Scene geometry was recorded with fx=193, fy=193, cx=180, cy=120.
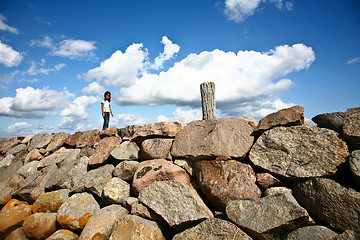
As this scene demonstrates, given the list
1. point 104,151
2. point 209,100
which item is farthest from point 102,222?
point 209,100

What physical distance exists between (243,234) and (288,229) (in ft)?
2.17

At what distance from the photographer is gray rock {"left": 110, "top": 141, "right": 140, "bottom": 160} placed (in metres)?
5.21

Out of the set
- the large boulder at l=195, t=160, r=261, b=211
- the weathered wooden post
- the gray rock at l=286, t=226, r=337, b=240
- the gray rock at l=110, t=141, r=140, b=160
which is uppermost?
the weathered wooden post

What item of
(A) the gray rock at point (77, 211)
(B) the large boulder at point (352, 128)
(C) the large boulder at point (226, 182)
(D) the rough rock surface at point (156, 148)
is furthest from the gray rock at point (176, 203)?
(B) the large boulder at point (352, 128)

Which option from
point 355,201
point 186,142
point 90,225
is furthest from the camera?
point 186,142

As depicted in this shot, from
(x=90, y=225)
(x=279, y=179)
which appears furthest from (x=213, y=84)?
(x=90, y=225)

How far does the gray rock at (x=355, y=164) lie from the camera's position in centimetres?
276

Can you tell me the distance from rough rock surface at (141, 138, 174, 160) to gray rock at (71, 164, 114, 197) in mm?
1086

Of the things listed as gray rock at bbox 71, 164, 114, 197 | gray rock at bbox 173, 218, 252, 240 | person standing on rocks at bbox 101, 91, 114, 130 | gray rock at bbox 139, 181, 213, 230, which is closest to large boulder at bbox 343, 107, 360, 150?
gray rock at bbox 173, 218, 252, 240

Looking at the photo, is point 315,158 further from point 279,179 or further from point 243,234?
point 243,234

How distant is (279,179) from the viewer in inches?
137

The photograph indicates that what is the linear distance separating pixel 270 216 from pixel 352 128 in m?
1.95

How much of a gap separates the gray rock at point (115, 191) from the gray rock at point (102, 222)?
0.57 feet

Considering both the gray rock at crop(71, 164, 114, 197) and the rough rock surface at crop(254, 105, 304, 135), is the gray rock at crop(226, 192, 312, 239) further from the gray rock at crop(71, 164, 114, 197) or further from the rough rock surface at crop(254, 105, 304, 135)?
the gray rock at crop(71, 164, 114, 197)
